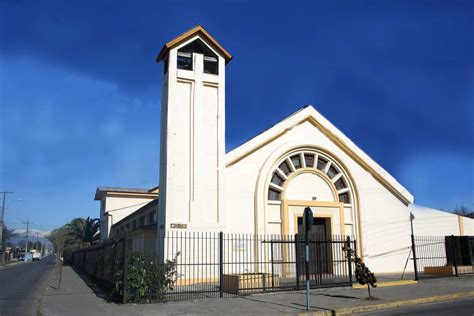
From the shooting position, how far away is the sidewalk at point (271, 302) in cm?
1168

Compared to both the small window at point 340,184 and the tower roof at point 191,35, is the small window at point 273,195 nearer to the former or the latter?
the small window at point 340,184

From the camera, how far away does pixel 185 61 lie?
20531 mm

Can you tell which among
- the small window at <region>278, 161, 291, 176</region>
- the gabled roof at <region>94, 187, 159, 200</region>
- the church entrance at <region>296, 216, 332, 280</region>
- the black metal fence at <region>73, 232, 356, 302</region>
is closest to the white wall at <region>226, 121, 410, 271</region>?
the small window at <region>278, 161, 291, 176</region>

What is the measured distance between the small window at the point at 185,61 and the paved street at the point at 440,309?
13488 millimetres

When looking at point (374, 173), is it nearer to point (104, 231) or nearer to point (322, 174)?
point (322, 174)

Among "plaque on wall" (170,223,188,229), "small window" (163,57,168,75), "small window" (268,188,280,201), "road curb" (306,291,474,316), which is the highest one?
"small window" (163,57,168,75)

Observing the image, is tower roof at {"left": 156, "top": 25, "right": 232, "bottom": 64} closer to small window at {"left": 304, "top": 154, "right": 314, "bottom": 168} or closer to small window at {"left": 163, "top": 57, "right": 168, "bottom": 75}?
small window at {"left": 163, "top": 57, "right": 168, "bottom": 75}

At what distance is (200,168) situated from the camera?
766 inches

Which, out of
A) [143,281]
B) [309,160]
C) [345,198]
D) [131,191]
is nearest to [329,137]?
[309,160]

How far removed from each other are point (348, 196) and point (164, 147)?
10472 millimetres

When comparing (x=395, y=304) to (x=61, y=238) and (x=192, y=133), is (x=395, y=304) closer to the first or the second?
(x=192, y=133)

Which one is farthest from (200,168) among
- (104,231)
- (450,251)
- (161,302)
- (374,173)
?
(104,231)

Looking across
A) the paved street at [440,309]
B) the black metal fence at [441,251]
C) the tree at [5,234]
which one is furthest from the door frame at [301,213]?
the tree at [5,234]

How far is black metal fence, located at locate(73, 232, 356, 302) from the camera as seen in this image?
44.0ft
